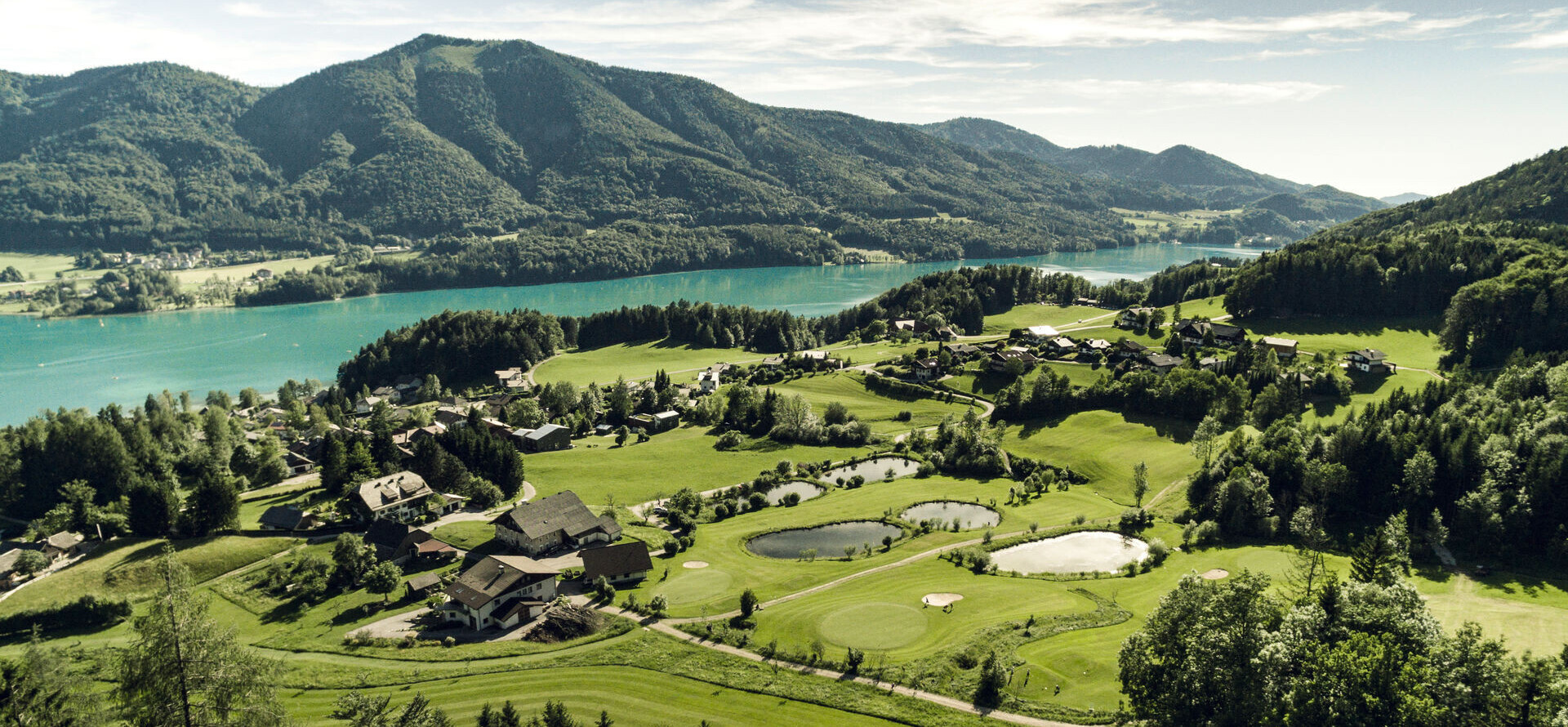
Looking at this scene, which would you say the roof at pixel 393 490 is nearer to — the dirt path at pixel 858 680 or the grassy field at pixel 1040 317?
the dirt path at pixel 858 680

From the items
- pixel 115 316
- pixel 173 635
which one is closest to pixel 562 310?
pixel 115 316

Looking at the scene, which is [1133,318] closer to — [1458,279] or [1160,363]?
[1160,363]

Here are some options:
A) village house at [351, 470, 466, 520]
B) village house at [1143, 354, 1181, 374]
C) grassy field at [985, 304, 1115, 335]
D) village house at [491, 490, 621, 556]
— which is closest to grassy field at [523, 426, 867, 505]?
village house at [351, 470, 466, 520]

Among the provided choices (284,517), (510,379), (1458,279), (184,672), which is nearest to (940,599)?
(184,672)

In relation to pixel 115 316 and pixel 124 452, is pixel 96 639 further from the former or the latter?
pixel 115 316

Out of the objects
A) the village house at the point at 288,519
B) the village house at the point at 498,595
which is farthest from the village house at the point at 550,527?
the village house at the point at 288,519

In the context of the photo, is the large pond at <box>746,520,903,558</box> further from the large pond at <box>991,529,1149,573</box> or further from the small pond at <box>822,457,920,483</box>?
the small pond at <box>822,457,920,483</box>
